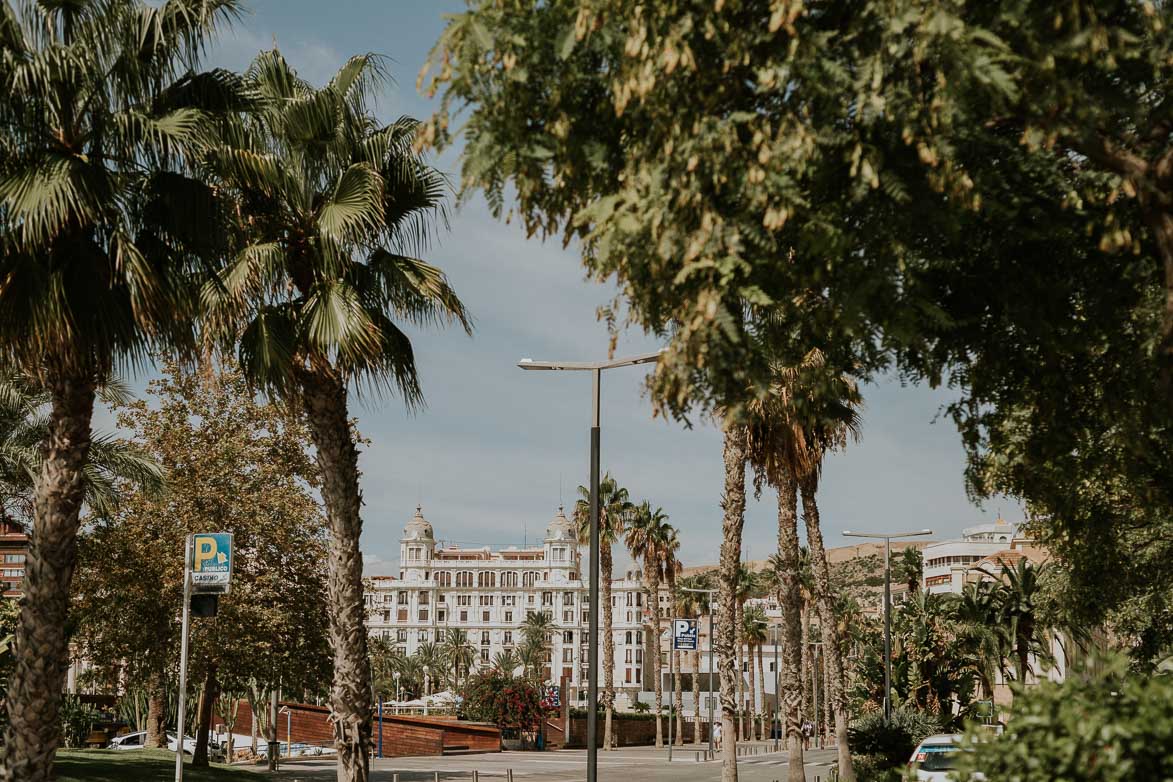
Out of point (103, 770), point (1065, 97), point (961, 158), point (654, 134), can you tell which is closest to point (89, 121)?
point (654, 134)

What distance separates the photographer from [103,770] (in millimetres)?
26484

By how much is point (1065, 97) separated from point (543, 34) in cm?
314

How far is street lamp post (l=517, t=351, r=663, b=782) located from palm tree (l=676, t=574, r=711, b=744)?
46.0 m

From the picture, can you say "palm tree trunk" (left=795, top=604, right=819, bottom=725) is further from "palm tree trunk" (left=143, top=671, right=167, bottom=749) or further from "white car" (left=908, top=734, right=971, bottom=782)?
"palm tree trunk" (left=143, top=671, right=167, bottom=749)

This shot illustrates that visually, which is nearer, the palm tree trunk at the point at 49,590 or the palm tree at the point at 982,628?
the palm tree trunk at the point at 49,590

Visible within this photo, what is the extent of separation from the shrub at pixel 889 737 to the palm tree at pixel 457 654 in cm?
10930

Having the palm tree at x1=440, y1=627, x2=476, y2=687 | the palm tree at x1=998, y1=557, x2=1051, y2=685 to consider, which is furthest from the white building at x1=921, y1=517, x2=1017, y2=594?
the palm tree at x1=998, y1=557, x2=1051, y2=685

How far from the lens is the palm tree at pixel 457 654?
468 feet

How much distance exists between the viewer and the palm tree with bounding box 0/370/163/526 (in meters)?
27.5

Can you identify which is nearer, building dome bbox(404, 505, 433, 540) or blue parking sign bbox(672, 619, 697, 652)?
blue parking sign bbox(672, 619, 697, 652)

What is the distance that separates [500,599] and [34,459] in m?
138

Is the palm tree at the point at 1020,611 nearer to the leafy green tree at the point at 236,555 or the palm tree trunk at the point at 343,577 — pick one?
the leafy green tree at the point at 236,555

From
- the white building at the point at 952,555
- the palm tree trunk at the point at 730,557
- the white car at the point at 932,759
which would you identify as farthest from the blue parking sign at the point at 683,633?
the white building at the point at 952,555

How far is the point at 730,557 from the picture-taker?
25.4 m
